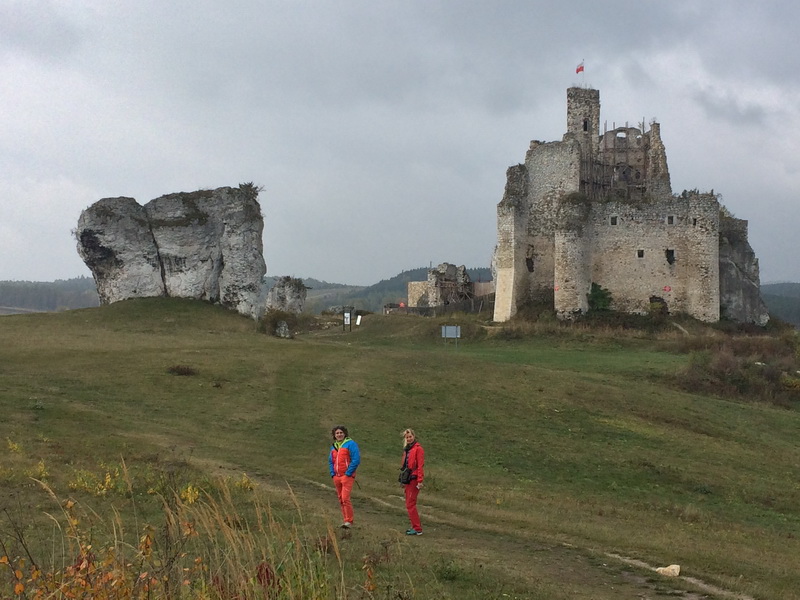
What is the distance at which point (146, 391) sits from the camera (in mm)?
27125

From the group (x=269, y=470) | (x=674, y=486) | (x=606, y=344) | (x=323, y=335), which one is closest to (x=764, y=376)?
(x=606, y=344)

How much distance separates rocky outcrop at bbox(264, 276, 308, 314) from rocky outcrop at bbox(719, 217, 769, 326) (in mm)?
26808

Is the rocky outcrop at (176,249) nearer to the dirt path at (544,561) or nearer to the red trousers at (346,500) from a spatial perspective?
the dirt path at (544,561)

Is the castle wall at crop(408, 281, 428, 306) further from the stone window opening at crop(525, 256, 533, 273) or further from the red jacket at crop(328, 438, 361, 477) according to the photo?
the red jacket at crop(328, 438, 361, 477)

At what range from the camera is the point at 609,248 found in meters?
56.6

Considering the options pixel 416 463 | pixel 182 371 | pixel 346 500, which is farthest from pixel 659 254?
pixel 346 500

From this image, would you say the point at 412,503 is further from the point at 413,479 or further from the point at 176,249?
the point at 176,249

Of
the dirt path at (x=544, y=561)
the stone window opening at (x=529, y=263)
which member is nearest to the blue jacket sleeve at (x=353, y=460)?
the dirt path at (x=544, y=561)

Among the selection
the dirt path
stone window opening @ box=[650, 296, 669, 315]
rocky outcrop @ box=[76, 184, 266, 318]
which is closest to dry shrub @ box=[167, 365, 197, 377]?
the dirt path

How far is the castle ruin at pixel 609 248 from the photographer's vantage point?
181 ft

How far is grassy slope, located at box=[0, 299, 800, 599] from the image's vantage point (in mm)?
13641

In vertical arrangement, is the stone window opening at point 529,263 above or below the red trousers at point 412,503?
above

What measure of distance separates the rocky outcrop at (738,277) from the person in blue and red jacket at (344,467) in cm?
4779

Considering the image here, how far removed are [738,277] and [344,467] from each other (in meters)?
51.2
